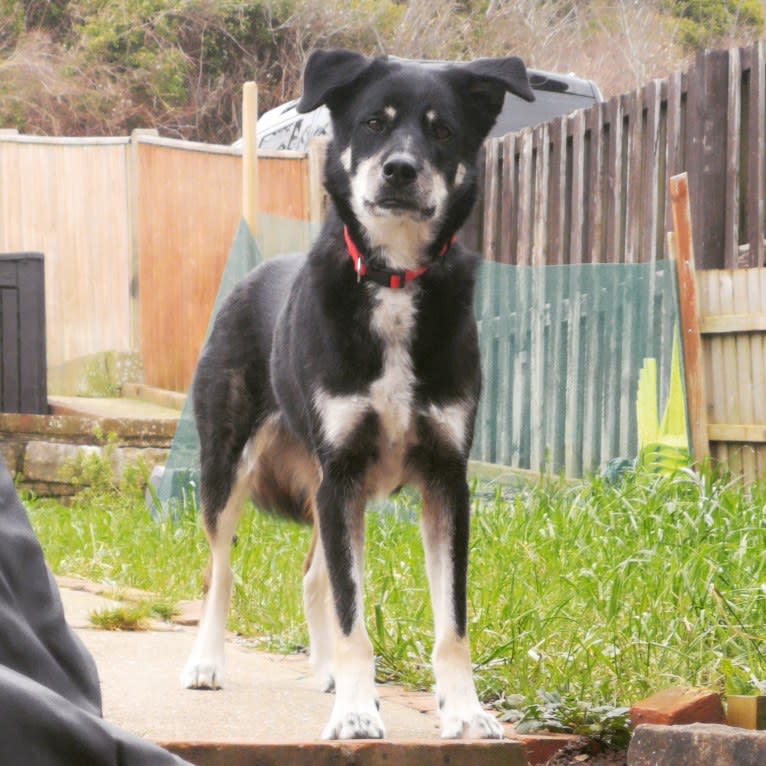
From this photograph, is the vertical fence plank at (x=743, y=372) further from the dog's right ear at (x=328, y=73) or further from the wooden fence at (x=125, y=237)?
the wooden fence at (x=125, y=237)

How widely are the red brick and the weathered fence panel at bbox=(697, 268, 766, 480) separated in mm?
3231

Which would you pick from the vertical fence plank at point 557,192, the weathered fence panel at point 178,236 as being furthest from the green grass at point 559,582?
the weathered fence panel at point 178,236

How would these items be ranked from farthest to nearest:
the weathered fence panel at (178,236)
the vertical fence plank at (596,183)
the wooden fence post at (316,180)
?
the weathered fence panel at (178,236)
the wooden fence post at (316,180)
the vertical fence plank at (596,183)

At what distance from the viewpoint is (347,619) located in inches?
131

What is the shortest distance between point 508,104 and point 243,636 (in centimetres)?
814

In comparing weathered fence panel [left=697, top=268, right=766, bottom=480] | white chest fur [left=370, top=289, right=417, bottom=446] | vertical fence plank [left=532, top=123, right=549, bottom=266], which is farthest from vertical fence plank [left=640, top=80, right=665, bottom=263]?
white chest fur [left=370, top=289, right=417, bottom=446]

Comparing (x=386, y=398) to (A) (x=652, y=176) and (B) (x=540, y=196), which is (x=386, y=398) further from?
(B) (x=540, y=196)

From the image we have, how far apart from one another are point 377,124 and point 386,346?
24.1 inches

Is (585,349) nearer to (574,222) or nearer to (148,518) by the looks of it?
(574,222)

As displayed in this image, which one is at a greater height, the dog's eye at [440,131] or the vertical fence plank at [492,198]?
the vertical fence plank at [492,198]

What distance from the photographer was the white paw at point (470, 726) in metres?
3.19

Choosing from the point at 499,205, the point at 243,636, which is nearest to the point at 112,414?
the point at 499,205

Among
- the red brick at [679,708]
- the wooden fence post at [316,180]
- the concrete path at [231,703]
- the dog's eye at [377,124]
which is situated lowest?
the concrete path at [231,703]

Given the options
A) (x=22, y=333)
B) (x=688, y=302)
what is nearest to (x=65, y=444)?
(x=22, y=333)
